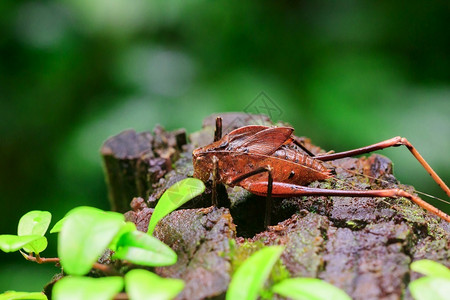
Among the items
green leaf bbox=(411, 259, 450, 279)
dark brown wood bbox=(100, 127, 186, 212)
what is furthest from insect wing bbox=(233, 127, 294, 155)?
green leaf bbox=(411, 259, 450, 279)

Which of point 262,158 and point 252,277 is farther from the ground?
point 262,158

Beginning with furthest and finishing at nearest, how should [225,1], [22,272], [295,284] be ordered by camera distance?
[225,1], [22,272], [295,284]

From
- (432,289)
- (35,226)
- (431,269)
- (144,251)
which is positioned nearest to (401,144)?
(431,269)

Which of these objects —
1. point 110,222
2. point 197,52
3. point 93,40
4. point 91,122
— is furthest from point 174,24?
point 110,222

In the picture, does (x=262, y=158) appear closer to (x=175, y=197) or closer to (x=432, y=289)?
(x=175, y=197)

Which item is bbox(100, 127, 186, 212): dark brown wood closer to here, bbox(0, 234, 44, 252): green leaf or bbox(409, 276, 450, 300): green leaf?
bbox(0, 234, 44, 252): green leaf

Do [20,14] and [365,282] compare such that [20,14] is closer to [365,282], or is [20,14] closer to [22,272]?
[22,272]

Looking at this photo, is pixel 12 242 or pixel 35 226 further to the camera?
pixel 35 226
